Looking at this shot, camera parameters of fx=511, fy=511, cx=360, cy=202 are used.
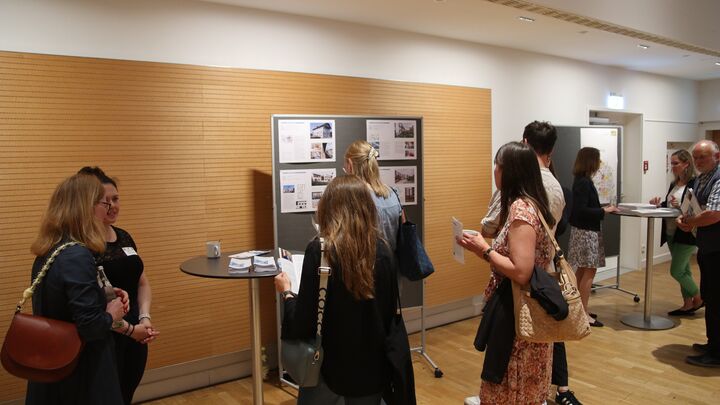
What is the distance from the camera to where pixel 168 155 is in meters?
3.39

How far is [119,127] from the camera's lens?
3.22 m

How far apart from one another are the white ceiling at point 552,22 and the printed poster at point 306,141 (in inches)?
33.5

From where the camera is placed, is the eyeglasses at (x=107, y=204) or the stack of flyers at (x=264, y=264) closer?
the eyeglasses at (x=107, y=204)

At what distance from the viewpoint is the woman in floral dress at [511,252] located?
79.7 inches

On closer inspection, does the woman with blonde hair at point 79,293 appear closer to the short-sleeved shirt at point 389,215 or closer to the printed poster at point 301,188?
the short-sleeved shirt at point 389,215

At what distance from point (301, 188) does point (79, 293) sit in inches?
75.3

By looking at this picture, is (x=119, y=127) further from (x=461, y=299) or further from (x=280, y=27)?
(x=461, y=299)

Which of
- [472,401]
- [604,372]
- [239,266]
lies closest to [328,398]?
[239,266]

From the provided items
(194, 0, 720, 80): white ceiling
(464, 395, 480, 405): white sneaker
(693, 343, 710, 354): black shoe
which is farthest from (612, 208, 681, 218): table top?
(464, 395, 480, 405): white sneaker

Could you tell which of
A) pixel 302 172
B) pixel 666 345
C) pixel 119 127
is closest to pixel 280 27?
pixel 302 172

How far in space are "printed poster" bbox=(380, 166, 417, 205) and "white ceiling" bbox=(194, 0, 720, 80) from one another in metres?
1.20

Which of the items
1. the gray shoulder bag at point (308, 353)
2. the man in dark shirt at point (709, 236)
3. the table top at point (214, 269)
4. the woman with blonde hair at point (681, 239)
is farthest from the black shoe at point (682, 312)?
the gray shoulder bag at point (308, 353)

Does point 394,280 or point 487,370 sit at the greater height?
point 394,280

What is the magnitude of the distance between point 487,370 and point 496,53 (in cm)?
395
